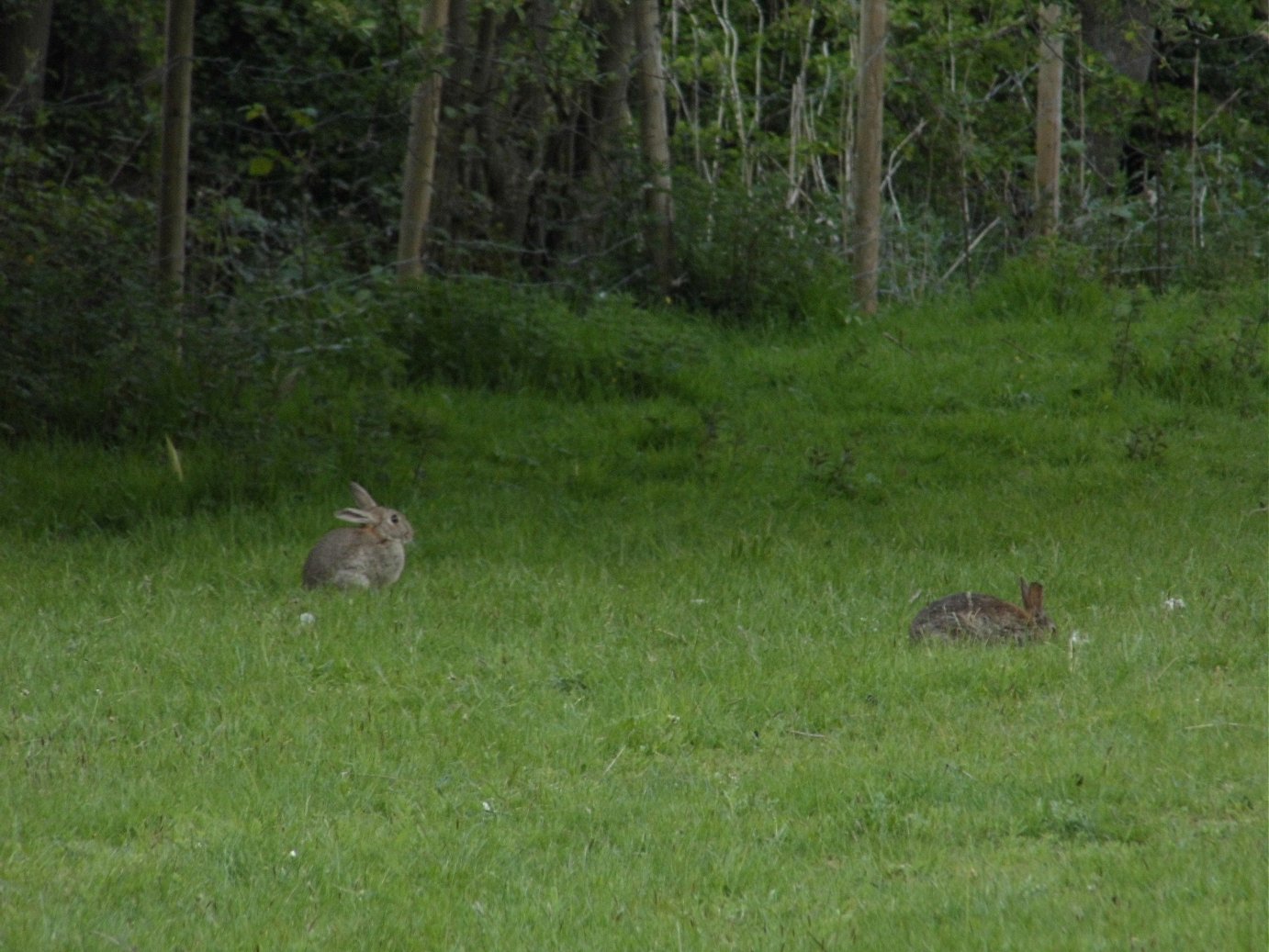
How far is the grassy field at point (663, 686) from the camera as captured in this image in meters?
5.14

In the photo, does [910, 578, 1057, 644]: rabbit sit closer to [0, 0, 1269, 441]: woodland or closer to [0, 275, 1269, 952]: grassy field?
[0, 275, 1269, 952]: grassy field

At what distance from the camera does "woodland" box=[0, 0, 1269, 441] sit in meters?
12.8

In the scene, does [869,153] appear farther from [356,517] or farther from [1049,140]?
[356,517]

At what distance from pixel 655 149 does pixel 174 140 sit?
471cm

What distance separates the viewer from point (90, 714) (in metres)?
7.14

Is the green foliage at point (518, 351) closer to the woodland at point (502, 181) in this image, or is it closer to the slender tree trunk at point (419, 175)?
the woodland at point (502, 181)

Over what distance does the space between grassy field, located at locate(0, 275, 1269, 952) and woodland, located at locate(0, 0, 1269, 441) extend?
40.8 inches

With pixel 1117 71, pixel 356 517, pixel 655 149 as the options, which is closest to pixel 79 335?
pixel 356 517

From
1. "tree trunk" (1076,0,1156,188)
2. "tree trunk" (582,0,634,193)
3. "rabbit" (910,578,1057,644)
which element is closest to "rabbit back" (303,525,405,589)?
"rabbit" (910,578,1057,644)

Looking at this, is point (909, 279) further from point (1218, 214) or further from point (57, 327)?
point (57, 327)

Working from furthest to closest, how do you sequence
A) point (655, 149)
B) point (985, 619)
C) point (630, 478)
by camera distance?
point (655, 149) < point (630, 478) < point (985, 619)

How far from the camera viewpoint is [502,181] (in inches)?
646

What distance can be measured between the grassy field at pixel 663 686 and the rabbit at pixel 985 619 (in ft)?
0.48

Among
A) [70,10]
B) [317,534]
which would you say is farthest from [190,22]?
[70,10]
